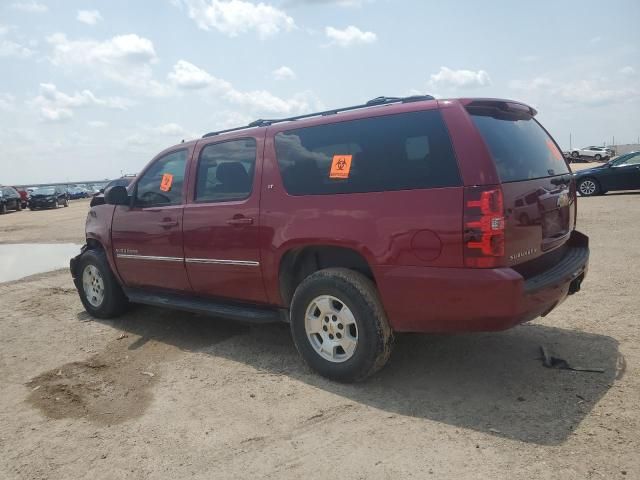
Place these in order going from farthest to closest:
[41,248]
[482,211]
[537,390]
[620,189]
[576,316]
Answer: [620,189] → [41,248] → [576,316] → [537,390] → [482,211]

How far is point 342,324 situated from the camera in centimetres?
379

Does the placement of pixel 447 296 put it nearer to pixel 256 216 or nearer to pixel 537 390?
pixel 537 390

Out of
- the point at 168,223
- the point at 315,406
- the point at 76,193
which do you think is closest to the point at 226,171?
the point at 168,223

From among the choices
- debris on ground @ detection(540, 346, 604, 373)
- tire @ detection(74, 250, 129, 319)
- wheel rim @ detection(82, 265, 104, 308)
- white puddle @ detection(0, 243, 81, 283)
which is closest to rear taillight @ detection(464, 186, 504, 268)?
debris on ground @ detection(540, 346, 604, 373)

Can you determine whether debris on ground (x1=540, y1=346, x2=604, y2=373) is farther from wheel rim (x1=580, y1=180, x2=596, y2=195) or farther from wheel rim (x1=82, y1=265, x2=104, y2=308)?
wheel rim (x1=580, y1=180, x2=596, y2=195)

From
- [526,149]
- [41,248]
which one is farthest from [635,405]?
[41,248]

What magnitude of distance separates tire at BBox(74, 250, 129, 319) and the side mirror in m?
0.80

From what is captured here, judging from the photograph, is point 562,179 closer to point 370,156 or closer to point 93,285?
point 370,156

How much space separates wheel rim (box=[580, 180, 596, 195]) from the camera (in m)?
17.6

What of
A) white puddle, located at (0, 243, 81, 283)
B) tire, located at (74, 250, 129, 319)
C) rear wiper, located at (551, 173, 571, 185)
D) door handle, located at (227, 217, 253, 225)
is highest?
→ rear wiper, located at (551, 173, 571, 185)

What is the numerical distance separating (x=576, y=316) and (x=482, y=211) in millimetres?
2502

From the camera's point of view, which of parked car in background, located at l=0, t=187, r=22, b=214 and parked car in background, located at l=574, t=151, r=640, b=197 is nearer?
parked car in background, located at l=574, t=151, r=640, b=197

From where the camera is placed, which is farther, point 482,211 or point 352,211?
point 352,211

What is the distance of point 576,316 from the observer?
496 cm
